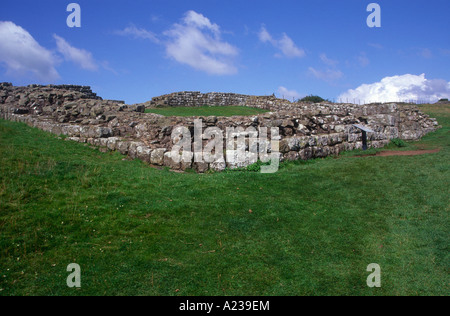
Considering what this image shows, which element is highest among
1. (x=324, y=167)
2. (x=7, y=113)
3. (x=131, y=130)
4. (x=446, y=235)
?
(x=7, y=113)

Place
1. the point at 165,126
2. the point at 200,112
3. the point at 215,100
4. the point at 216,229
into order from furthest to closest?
1. the point at 215,100
2. the point at 200,112
3. the point at 165,126
4. the point at 216,229

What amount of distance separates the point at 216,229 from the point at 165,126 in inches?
327

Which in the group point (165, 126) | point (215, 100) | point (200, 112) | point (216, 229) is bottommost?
point (216, 229)

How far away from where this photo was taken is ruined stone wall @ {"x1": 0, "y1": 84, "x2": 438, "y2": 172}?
570 inches

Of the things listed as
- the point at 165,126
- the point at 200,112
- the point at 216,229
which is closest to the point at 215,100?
the point at 200,112

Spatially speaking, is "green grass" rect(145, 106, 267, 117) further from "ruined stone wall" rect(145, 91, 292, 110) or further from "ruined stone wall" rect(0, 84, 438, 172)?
"ruined stone wall" rect(145, 91, 292, 110)

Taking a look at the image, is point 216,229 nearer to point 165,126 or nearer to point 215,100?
point 165,126

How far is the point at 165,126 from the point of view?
15133 millimetres

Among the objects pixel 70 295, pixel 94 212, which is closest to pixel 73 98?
pixel 94 212

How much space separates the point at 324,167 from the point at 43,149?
435 inches

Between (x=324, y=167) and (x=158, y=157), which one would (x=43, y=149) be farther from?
(x=324, y=167)

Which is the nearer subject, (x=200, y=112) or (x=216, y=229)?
(x=216, y=229)

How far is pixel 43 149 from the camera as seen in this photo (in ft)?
41.7

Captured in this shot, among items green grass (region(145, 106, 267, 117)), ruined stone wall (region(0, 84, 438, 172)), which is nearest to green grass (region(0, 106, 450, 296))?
ruined stone wall (region(0, 84, 438, 172))
